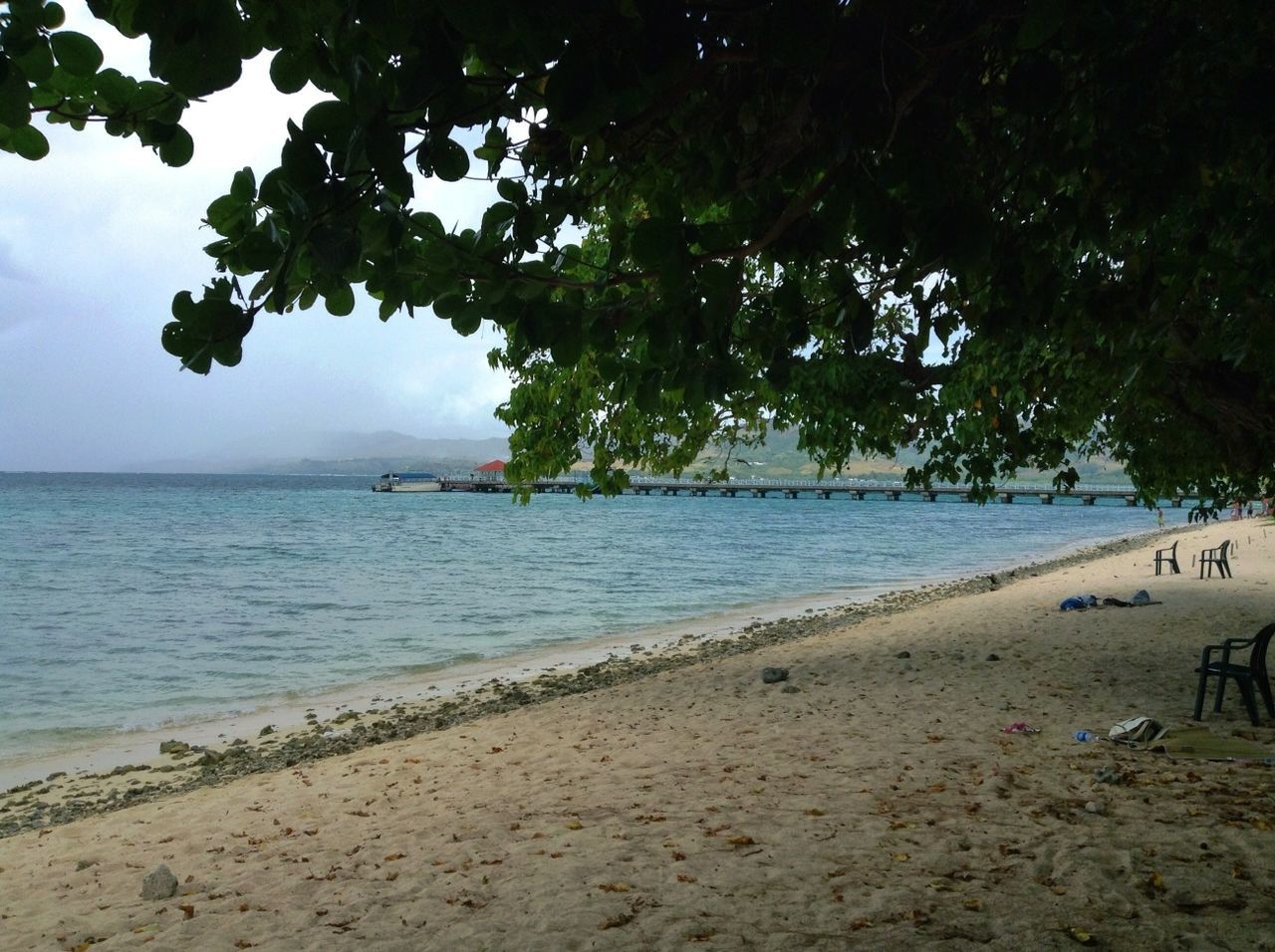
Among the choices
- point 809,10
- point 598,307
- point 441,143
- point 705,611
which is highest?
point 809,10

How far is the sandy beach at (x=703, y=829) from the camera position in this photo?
4.14 m

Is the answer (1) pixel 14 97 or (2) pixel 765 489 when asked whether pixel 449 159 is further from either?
(2) pixel 765 489

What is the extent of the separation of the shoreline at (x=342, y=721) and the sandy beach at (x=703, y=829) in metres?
0.08

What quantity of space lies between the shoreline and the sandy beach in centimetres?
8

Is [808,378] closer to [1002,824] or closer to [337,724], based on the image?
[1002,824]

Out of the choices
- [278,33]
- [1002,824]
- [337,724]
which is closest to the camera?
[278,33]

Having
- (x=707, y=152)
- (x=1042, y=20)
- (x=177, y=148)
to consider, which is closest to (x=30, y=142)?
(x=177, y=148)

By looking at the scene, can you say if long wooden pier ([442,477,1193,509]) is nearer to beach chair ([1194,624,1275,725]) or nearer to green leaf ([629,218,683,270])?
beach chair ([1194,624,1275,725])

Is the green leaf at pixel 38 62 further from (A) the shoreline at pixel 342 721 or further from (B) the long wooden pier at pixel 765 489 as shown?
(B) the long wooden pier at pixel 765 489

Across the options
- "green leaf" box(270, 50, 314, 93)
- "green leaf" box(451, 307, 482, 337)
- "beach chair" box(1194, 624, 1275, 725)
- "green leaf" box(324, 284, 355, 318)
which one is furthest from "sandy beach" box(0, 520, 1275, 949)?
"green leaf" box(270, 50, 314, 93)

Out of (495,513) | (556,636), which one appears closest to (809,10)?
(556,636)

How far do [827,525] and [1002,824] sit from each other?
59.8 m

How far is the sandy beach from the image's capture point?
13.6ft

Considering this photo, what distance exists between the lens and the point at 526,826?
5684mm
